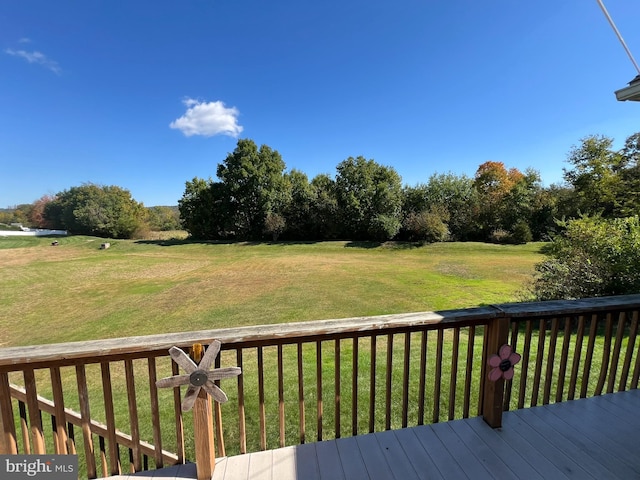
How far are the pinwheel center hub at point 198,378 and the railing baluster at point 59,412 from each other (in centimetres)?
61

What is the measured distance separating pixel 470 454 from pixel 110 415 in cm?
200

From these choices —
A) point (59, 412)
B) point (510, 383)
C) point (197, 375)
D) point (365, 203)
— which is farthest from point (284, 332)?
point (365, 203)

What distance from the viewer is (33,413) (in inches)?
54.3

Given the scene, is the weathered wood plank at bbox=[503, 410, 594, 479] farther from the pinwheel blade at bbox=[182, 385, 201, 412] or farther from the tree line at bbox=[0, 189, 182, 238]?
the tree line at bbox=[0, 189, 182, 238]

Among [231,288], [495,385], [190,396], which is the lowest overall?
[231,288]

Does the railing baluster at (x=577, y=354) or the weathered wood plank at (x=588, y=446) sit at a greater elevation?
the railing baluster at (x=577, y=354)

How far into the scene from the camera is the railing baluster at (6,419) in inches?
51.1

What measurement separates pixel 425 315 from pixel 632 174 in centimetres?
1400

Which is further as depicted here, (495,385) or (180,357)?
(495,385)

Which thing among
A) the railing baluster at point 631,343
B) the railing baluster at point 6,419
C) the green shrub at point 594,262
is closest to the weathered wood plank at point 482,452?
the railing baluster at point 631,343

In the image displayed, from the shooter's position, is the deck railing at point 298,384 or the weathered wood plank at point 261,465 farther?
the weathered wood plank at point 261,465

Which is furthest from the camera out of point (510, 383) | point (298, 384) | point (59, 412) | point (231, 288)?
point (231, 288)

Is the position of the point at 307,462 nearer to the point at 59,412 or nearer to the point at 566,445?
the point at 59,412

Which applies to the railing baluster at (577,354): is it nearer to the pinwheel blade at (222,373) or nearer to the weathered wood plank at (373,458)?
the weathered wood plank at (373,458)
